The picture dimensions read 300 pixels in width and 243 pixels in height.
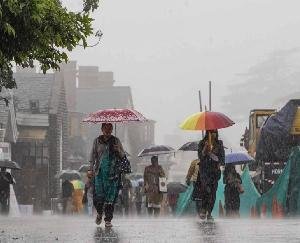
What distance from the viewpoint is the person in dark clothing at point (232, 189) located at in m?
24.0

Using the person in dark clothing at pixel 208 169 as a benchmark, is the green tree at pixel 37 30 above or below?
above

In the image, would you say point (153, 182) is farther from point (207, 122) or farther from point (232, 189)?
point (207, 122)

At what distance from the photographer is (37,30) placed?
39.4 ft

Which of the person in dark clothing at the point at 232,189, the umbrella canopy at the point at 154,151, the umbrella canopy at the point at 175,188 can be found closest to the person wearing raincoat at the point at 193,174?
the person in dark clothing at the point at 232,189

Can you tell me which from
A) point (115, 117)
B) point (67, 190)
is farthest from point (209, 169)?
point (67, 190)

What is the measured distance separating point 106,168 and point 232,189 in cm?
871

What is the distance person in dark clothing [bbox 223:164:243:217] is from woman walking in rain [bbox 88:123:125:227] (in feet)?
27.3

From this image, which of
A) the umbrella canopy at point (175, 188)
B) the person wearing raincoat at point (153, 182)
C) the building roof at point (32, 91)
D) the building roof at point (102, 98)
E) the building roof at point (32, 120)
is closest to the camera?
the person wearing raincoat at point (153, 182)

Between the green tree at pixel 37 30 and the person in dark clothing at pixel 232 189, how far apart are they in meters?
11.6

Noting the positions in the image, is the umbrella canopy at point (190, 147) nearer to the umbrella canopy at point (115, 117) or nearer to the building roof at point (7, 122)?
the umbrella canopy at point (115, 117)

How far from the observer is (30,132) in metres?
64.0

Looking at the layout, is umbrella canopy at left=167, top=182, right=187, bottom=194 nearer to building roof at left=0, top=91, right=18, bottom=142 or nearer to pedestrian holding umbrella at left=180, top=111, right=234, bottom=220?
building roof at left=0, top=91, right=18, bottom=142

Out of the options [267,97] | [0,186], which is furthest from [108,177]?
[267,97]

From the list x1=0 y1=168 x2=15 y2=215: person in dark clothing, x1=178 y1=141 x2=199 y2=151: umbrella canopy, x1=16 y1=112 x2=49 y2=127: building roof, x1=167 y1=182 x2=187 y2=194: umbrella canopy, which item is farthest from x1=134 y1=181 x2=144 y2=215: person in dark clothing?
x1=16 y1=112 x2=49 y2=127: building roof
